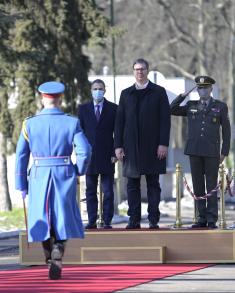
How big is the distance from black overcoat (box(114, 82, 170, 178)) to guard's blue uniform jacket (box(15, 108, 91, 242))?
8.23 ft

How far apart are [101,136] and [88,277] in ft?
9.92

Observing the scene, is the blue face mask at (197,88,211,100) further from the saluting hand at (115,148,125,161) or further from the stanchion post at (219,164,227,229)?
the saluting hand at (115,148,125,161)

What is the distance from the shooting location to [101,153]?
16266 mm

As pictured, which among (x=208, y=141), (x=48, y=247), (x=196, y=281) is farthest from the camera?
(x=208, y=141)

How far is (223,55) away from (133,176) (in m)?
52.1

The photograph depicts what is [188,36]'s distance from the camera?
60.7 meters

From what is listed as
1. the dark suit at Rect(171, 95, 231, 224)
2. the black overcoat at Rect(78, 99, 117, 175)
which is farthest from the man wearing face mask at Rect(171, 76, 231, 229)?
the black overcoat at Rect(78, 99, 117, 175)

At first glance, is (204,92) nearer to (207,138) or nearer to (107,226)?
(207,138)

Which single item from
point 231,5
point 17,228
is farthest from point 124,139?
point 231,5

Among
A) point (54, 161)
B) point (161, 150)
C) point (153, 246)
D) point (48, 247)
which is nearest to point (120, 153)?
point (161, 150)

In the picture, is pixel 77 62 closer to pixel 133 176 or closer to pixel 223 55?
pixel 133 176

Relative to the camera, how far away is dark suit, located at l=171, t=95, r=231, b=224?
15711 millimetres

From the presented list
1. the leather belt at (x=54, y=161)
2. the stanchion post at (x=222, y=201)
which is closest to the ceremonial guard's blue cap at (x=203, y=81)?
the stanchion post at (x=222, y=201)

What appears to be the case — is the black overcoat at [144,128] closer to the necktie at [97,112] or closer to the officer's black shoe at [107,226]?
the necktie at [97,112]
